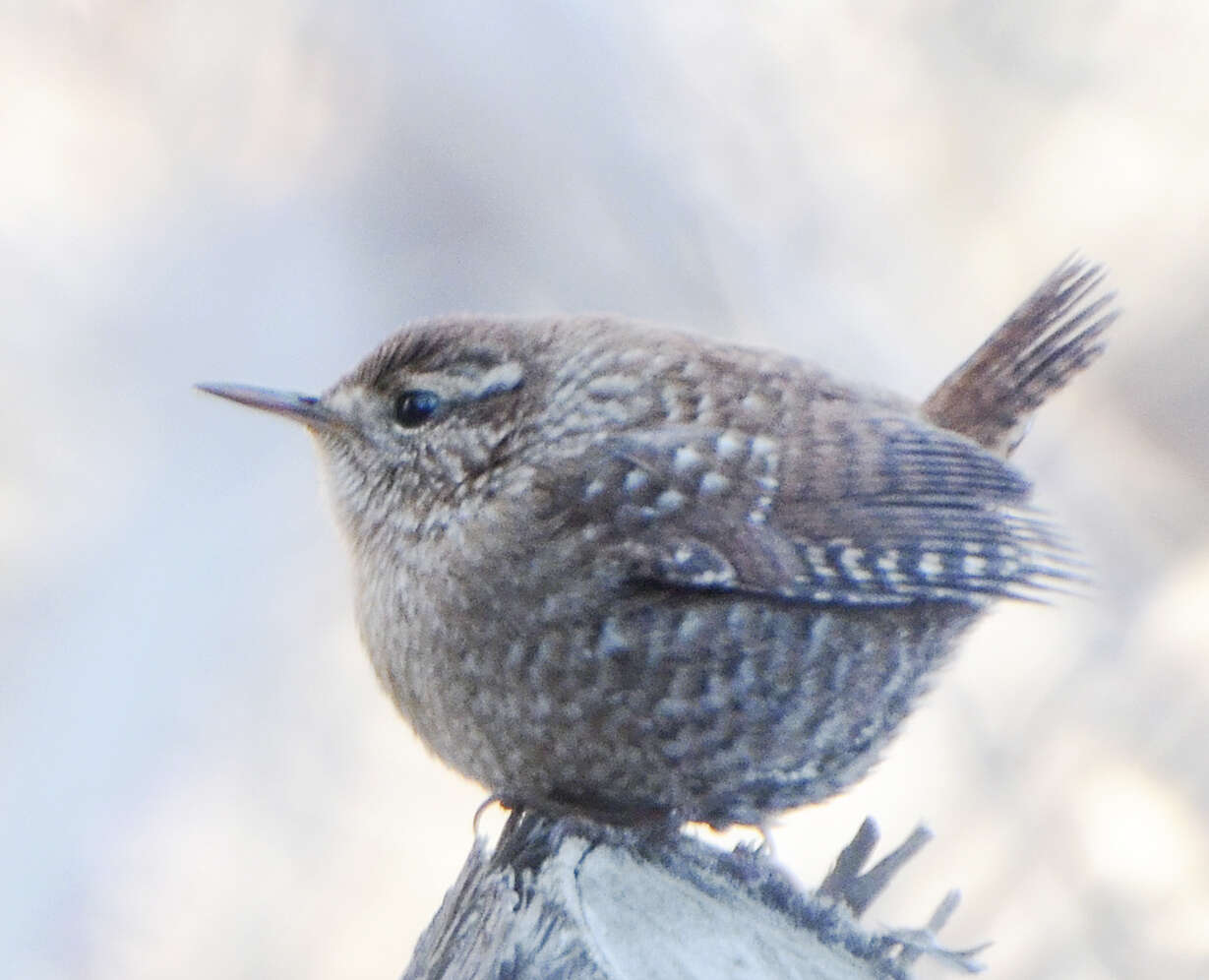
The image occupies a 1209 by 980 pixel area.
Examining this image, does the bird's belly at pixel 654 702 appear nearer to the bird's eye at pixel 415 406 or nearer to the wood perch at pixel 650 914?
the wood perch at pixel 650 914

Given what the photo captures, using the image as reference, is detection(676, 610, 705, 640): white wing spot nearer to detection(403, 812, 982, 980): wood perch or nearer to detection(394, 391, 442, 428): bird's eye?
detection(403, 812, 982, 980): wood perch

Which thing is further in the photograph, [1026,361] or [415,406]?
[1026,361]

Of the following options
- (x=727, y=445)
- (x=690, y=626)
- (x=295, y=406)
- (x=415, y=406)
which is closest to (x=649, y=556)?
(x=690, y=626)

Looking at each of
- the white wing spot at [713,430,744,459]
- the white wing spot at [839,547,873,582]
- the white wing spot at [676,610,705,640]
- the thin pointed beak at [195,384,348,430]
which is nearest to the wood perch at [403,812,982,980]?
the white wing spot at [676,610,705,640]

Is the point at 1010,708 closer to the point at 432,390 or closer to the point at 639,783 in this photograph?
the point at 639,783

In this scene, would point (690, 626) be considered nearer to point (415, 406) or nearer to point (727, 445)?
point (727, 445)

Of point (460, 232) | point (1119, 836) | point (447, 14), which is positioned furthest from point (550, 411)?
point (1119, 836)

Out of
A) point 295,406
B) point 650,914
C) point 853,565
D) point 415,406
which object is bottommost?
point 650,914
